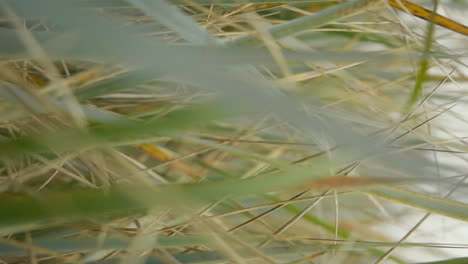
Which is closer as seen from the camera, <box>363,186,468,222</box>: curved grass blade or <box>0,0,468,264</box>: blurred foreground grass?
<box>0,0,468,264</box>: blurred foreground grass

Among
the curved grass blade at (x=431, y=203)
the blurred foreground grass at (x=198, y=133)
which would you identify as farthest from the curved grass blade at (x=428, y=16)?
the curved grass blade at (x=431, y=203)

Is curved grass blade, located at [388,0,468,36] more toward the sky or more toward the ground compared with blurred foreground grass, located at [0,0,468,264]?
more toward the sky

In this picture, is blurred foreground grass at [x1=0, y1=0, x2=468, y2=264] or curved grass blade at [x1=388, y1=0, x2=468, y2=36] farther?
curved grass blade at [x1=388, y1=0, x2=468, y2=36]

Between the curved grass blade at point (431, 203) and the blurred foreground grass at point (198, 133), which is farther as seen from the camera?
the curved grass blade at point (431, 203)

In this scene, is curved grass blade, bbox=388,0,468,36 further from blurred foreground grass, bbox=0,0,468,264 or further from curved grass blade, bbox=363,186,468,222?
curved grass blade, bbox=363,186,468,222

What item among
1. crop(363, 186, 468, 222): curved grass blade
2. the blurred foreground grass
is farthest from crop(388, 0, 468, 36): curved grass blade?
crop(363, 186, 468, 222): curved grass blade

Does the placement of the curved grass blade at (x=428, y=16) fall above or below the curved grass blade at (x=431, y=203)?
above

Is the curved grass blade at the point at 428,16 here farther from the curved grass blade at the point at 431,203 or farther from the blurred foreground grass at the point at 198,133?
the curved grass blade at the point at 431,203

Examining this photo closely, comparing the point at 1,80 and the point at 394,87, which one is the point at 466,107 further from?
the point at 1,80

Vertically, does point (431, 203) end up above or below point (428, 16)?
below
